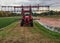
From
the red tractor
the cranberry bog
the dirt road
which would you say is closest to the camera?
the dirt road

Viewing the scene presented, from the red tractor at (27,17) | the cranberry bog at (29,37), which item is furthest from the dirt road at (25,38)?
the red tractor at (27,17)

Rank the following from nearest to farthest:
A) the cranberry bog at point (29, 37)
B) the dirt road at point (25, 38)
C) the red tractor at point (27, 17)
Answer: the dirt road at point (25, 38), the cranberry bog at point (29, 37), the red tractor at point (27, 17)

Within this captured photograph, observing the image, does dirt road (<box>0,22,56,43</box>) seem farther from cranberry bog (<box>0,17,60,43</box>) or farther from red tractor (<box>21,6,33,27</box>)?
red tractor (<box>21,6,33,27</box>)

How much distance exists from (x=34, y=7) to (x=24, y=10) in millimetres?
3672

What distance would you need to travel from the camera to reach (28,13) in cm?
3703

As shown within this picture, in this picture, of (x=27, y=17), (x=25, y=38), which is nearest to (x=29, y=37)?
(x=25, y=38)

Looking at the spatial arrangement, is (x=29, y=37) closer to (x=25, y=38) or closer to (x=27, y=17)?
(x=25, y=38)

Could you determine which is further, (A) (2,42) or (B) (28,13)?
(B) (28,13)

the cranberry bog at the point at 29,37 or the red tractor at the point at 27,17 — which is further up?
the red tractor at the point at 27,17

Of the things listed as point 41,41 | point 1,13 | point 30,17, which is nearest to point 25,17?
point 30,17

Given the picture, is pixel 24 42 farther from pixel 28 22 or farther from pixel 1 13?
pixel 1 13

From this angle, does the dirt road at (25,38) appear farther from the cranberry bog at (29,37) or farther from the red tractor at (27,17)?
the red tractor at (27,17)

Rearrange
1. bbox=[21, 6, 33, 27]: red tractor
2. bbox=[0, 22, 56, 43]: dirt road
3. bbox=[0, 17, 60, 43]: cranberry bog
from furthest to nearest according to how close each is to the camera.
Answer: bbox=[21, 6, 33, 27]: red tractor
bbox=[0, 17, 60, 43]: cranberry bog
bbox=[0, 22, 56, 43]: dirt road

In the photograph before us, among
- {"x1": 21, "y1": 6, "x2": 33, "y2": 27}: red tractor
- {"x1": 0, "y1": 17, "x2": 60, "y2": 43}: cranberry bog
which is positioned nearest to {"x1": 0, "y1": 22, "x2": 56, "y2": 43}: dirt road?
{"x1": 0, "y1": 17, "x2": 60, "y2": 43}: cranberry bog
